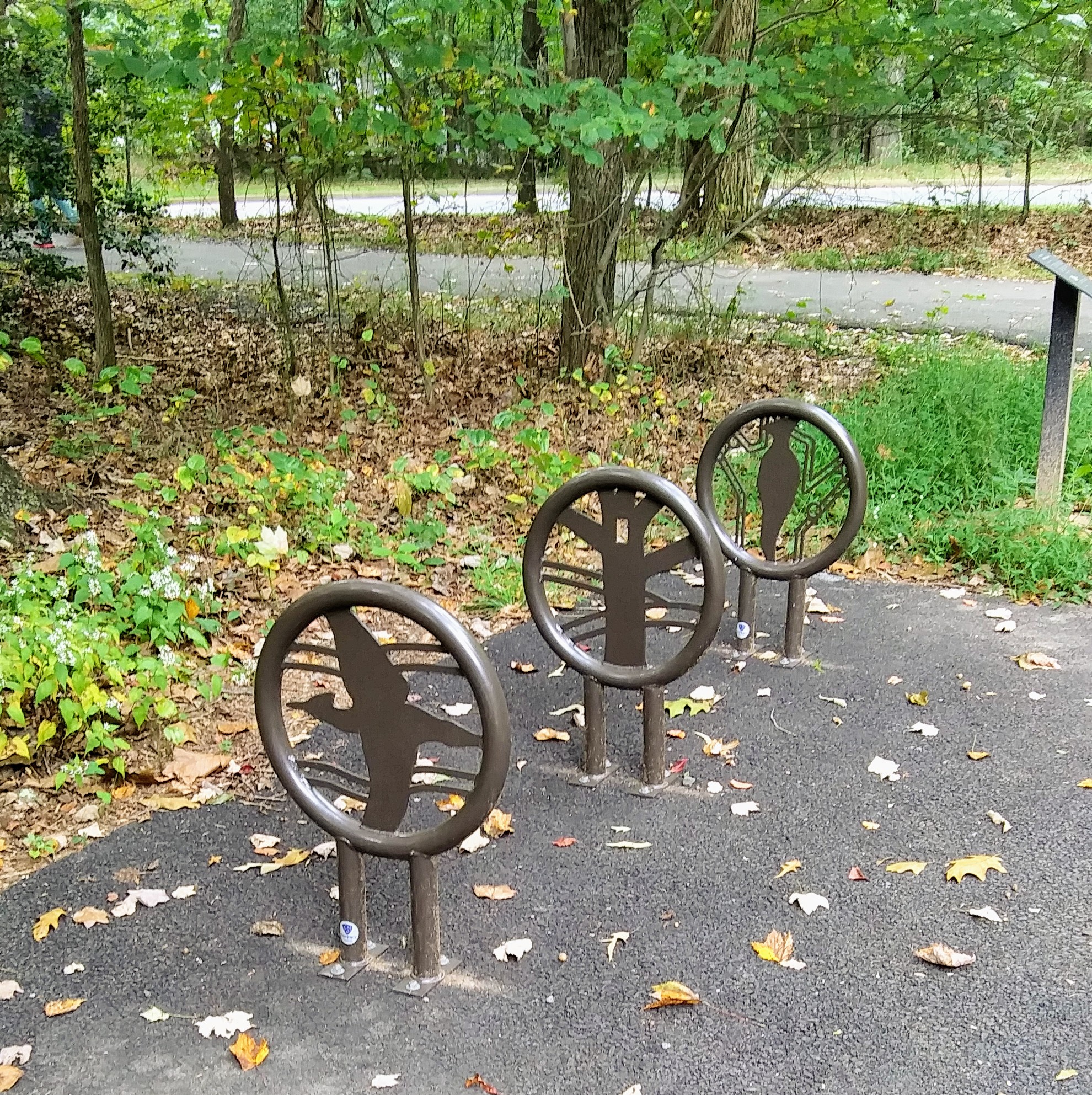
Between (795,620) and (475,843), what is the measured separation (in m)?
1.85

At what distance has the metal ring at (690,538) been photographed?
3520 millimetres

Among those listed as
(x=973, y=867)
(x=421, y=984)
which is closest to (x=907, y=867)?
(x=973, y=867)

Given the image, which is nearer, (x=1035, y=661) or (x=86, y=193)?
(x=1035, y=661)

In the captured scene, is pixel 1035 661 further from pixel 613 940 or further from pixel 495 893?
pixel 495 893

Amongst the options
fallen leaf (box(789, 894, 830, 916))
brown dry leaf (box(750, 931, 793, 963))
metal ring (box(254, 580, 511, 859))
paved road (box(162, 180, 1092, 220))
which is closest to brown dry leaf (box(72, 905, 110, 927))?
metal ring (box(254, 580, 511, 859))

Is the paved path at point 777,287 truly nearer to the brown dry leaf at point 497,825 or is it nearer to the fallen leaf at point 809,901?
the brown dry leaf at point 497,825

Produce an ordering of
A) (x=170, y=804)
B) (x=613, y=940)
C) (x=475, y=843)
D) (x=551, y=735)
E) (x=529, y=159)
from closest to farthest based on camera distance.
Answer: (x=613, y=940) < (x=475, y=843) < (x=170, y=804) < (x=551, y=735) < (x=529, y=159)

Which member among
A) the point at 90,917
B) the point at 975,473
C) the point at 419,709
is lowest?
the point at 90,917

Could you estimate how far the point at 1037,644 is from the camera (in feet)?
15.5

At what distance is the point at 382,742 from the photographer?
8.84 feet

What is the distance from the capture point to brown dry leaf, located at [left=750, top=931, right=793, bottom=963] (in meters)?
2.89

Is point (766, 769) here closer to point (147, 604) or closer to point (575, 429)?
point (147, 604)

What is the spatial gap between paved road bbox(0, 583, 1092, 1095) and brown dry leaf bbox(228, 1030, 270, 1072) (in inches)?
0.9

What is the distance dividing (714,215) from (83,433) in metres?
7.05
